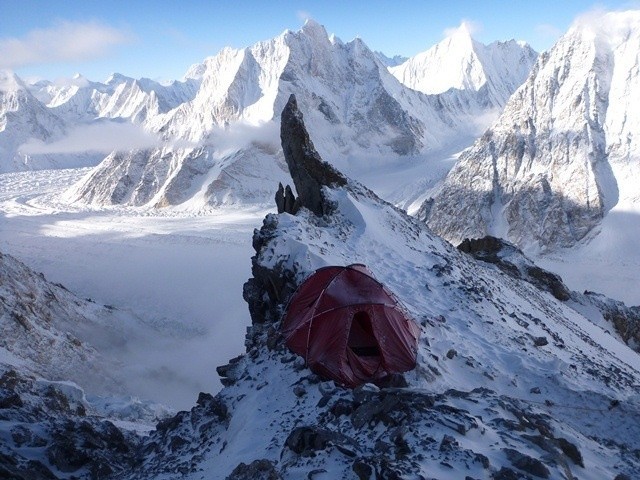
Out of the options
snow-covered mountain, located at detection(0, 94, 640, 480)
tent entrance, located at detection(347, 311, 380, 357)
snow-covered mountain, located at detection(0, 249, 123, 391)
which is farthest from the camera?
snow-covered mountain, located at detection(0, 249, 123, 391)

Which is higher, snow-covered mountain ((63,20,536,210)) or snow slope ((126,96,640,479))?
snow-covered mountain ((63,20,536,210))

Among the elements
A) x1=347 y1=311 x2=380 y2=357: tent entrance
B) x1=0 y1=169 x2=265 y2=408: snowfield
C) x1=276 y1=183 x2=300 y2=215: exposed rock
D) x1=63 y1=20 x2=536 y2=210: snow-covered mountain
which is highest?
x1=63 y1=20 x2=536 y2=210: snow-covered mountain

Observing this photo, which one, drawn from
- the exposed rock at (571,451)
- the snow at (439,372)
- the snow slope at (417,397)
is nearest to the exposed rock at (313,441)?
the snow slope at (417,397)

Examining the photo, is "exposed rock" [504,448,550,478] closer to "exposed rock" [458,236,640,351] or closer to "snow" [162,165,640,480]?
"snow" [162,165,640,480]

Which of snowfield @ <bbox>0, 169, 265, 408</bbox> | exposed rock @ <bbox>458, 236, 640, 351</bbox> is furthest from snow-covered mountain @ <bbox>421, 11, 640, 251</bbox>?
exposed rock @ <bbox>458, 236, 640, 351</bbox>

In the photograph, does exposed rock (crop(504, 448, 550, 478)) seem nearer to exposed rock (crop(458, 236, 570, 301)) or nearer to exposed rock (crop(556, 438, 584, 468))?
exposed rock (crop(556, 438, 584, 468))

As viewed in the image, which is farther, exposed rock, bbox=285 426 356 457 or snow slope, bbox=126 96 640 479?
exposed rock, bbox=285 426 356 457

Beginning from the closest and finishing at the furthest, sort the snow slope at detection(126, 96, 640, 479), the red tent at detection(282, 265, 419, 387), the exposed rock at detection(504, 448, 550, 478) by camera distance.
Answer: the exposed rock at detection(504, 448, 550, 478) < the snow slope at detection(126, 96, 640, 479) < the red tent at detection(282, 265, 419, 387)
